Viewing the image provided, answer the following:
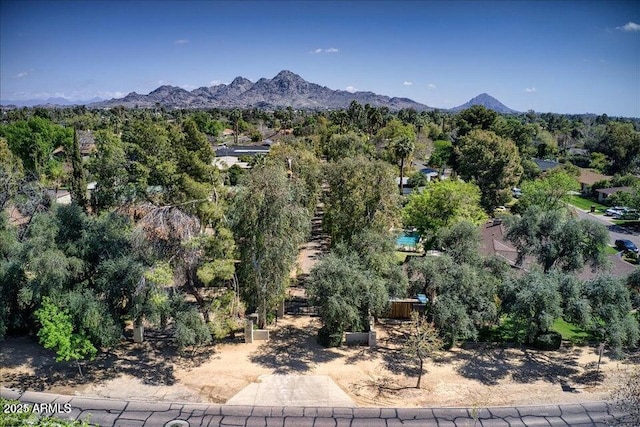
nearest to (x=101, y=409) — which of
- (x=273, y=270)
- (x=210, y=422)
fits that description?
(x=210, y=422)

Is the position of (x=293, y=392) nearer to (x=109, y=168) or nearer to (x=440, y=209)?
(x=440, y=209)

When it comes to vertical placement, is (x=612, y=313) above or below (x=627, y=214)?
below

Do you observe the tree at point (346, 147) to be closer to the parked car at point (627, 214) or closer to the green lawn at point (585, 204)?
the green lawn at point (585, 204)

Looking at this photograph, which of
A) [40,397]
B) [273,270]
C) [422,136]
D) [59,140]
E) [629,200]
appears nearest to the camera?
[40,397]

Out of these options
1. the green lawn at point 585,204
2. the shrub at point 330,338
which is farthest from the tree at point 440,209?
the green lawn at point 585,204

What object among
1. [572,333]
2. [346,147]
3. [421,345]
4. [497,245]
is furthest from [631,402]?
[346,147]

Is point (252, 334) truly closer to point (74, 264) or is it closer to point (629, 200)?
point (74, 264)
